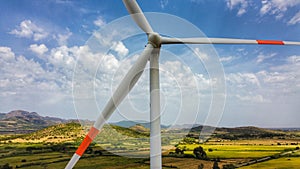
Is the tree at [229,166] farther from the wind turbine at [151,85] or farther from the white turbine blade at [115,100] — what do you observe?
the white turbine blade at [115,100]

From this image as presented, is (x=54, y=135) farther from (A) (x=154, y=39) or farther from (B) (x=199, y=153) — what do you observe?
(A) (x=154, y=39)

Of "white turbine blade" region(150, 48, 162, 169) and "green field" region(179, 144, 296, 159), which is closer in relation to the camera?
"white turbine blade" region(150, 48, 162, 169)

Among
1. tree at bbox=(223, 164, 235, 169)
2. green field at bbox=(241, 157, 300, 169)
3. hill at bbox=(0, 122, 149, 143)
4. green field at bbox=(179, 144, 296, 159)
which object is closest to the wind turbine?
tree at bbox=(223, 164, 235, 169)

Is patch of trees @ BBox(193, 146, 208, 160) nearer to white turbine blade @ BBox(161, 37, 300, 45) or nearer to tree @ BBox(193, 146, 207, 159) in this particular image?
tree @ BBox(193, 146, 207, 159)

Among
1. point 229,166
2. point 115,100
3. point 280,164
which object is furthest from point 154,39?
point 280,164

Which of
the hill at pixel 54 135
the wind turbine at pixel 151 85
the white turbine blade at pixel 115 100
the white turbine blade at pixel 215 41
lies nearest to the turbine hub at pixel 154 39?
the wind turbine at pixel 151 85

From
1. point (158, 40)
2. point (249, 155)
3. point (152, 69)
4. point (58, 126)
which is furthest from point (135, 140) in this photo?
point (58, 126)
